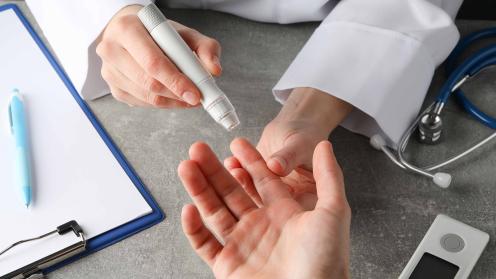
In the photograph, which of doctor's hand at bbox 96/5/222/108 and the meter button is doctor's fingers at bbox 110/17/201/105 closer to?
doctor's hand at bbox 96/5/222/108

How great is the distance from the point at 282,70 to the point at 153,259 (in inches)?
15.4

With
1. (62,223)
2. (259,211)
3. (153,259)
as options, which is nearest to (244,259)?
(259,211)

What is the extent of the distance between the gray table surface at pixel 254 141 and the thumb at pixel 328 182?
0.19 meters

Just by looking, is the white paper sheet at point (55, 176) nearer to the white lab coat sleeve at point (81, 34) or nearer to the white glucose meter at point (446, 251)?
the white lab coat sleeve at point (81, 34)

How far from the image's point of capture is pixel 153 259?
82 centimetres

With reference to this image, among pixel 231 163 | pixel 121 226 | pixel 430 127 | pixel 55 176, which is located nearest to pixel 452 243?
pixel 430 127

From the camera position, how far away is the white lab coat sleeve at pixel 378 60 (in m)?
0.92

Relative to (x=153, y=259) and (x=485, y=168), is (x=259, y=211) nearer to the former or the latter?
(x=153, y=259)

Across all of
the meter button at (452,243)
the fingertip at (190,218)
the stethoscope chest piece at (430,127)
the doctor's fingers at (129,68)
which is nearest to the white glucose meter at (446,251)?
the meter button at (452,243)

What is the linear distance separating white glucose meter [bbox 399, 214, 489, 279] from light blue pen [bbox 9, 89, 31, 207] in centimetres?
51

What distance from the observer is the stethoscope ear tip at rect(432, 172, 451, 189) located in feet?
2.81

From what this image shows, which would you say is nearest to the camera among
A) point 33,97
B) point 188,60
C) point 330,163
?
point 330,163

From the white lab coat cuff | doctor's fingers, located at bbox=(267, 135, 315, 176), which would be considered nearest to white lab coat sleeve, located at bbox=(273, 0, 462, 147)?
the white lab coat cuff

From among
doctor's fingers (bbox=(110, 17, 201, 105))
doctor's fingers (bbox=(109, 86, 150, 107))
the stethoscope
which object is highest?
doctor's fingers (bbox=(110, 17, 201, 105))
